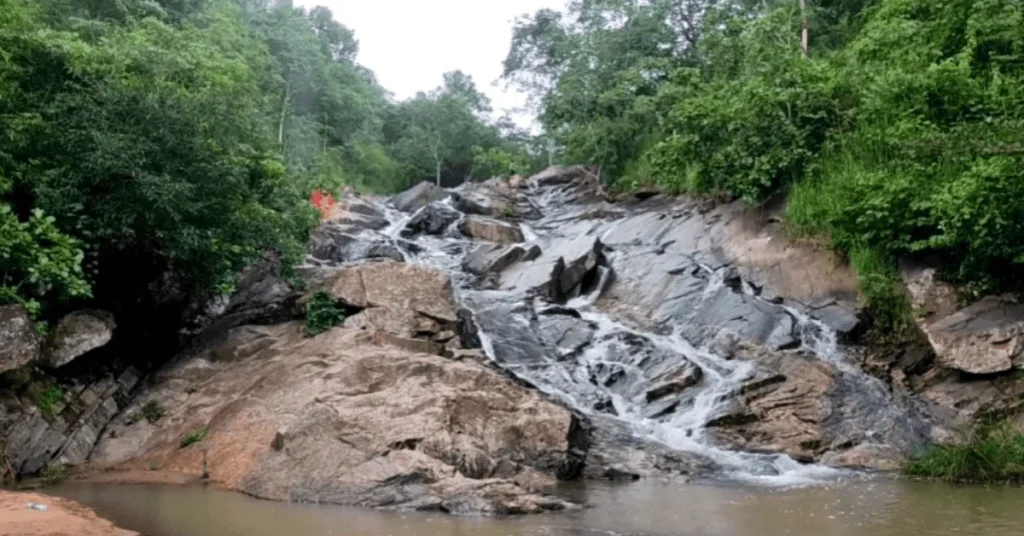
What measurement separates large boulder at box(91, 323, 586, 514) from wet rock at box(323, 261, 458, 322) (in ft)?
3.82

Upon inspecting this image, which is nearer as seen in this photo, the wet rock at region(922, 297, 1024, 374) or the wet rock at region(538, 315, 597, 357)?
the wet rock at region(922, 297, 1024, 374)

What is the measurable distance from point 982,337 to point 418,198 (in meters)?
21.7

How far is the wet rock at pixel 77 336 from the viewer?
1073 cm

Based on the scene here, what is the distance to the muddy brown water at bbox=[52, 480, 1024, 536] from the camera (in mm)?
6562

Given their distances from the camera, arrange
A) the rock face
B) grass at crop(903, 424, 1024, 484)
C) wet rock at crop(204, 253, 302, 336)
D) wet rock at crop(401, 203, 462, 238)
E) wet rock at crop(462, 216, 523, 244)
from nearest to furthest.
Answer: grass at crop(903, 424, 1024, 484)
the rock face
wet rock at crop(204, 253, 302, 336)
wet rock at crop(462, 216, 523, 244)
wet rock at crop(401, 203, 462, 238)

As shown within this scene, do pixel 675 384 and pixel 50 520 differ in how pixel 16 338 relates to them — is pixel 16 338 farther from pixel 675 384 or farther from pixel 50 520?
pixel 675 384

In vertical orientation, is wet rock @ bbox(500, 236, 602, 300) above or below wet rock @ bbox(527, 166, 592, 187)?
below

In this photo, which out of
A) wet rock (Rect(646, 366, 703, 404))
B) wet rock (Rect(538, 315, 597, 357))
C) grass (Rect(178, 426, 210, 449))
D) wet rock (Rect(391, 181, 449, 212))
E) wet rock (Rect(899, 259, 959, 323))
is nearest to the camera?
grass (Rect(178, 426, 210, 449))

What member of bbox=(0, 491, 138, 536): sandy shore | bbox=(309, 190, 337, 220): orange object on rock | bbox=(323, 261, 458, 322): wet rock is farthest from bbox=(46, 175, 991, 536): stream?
bbox=(323, 261, 458, 322): wet rock

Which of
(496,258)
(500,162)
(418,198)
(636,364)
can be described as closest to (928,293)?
(636,364)

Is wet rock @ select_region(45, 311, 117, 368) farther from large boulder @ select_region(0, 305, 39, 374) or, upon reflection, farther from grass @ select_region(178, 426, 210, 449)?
grass @ select_region(178, 426, 210, 449)

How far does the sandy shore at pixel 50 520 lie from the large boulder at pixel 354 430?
6.02 ft

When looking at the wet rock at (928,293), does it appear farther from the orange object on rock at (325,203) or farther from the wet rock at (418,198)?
the wet rock at (418,198)

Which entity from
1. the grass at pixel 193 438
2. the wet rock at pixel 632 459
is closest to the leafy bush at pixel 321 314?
the grass at pixel 193 438
